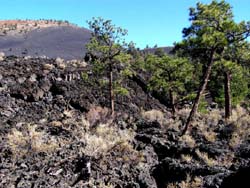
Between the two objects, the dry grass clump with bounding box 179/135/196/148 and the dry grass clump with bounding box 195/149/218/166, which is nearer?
the dry grass clump with bounding box 195/149/218/166

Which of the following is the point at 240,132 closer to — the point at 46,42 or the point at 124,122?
the point at 124,122

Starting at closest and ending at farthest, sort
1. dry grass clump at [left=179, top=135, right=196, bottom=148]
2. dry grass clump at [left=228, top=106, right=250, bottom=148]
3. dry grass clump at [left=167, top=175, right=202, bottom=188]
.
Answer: dry grass clump at [left=167, top=175, right=202, bottom=188], dry grass clump at [left=179, top=135, right=196, bottom=148], dry grass clump at [left=228, top=106, right=250, bottom=148]

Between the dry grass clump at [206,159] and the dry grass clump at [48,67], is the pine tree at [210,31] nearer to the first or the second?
the dry grass clump at [206,159]

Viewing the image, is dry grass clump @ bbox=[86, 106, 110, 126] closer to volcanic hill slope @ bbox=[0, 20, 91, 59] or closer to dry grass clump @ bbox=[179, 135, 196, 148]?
dry grass clump @ bbox=[179, 135, 196, 148]

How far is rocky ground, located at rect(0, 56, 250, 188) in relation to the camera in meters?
11.8

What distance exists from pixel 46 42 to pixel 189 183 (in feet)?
169

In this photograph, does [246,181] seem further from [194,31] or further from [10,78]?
[10,78]

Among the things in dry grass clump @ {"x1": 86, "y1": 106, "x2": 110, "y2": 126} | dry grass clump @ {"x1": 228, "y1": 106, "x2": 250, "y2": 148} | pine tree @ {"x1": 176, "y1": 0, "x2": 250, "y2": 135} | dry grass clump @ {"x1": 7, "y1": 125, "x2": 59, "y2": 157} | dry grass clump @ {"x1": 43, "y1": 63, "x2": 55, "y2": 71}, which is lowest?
dry grass clump @ {"x1": 86, "y1": 106, "x2": 110, "y2": 126}

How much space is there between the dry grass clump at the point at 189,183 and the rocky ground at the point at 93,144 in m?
0.03

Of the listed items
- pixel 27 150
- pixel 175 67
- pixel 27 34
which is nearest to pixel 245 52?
pixel 175 67

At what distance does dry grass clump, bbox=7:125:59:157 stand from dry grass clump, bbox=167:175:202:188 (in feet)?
16.5

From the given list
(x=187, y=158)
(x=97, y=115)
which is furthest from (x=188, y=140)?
(x=97, y=115)

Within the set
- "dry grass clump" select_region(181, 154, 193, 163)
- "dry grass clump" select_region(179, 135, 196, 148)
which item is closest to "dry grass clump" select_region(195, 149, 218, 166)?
"dry grass clump" select_region(181, 154, 193, 163)

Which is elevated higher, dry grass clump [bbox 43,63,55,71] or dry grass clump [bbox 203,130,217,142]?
dry grass clump [bbox 43,63,55,71]
